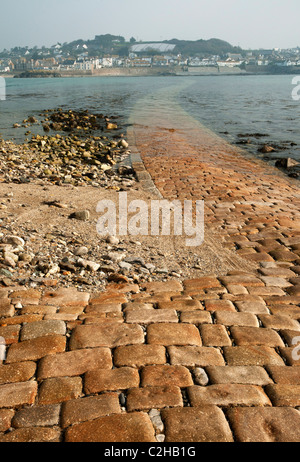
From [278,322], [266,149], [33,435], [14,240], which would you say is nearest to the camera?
[33,435]

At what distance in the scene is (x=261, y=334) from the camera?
2807mm

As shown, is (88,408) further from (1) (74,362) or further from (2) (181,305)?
(2) (181,305)

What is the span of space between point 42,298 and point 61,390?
1.27 m

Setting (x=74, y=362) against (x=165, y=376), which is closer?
(x=165, y=376)

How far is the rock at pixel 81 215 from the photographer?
5453 mm

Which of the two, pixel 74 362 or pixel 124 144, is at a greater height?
pixel 74 362

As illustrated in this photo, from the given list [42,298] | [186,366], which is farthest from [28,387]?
[42,298]

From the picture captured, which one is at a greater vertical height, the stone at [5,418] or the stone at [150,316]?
the stone at [5,418]

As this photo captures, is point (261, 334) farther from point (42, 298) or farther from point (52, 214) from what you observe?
point (52, 214)

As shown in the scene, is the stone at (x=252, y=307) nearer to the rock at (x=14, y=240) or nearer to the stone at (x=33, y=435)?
the stone at (x=33, y=435)

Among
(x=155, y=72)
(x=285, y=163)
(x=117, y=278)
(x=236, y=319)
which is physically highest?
(x=155, y=72)

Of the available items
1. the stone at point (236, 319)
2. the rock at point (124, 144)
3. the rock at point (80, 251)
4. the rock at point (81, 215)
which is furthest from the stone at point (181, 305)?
the rock at point (124, 144)

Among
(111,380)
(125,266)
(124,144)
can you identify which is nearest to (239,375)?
(111,380)

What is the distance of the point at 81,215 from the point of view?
18.0 feet
